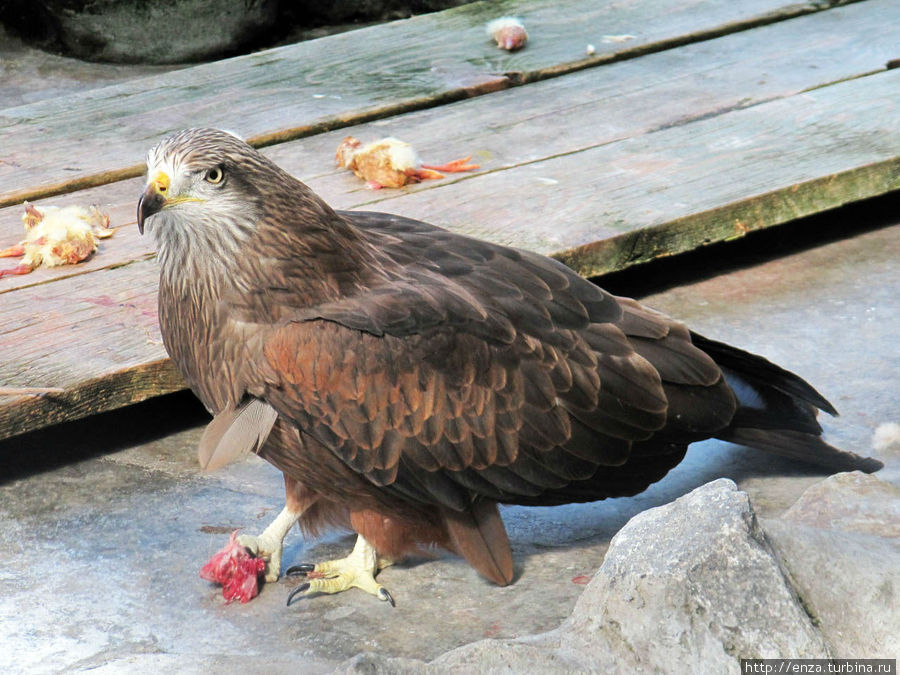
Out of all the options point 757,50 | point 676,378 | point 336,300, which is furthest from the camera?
point 757,50

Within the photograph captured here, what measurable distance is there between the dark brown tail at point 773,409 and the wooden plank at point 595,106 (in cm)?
100

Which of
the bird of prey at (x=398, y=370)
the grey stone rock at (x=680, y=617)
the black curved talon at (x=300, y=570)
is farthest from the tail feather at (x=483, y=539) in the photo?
the grey stone rock at (x=680, y=617)

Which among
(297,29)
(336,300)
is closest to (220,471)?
(336,300)

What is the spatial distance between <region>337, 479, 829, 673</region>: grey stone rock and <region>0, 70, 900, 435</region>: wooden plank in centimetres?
175

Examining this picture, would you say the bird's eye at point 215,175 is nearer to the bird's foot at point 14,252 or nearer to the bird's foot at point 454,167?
the bird's foot at point 14,252

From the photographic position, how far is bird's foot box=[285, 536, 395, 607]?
324 cm

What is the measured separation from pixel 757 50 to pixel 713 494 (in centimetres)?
366

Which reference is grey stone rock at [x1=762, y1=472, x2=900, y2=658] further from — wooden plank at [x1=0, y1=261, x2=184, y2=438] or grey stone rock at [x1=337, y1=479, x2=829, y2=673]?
wooden plank at [x1=0, y1=261, x2=184, y2=438]

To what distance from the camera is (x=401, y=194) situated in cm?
445

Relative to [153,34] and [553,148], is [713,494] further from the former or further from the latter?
[153,34]

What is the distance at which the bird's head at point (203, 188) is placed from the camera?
296cm

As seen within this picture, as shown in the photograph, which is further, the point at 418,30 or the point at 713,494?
the point at 418,30

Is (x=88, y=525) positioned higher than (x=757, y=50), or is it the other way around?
(x=757, y=50)

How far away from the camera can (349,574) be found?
129 inches
